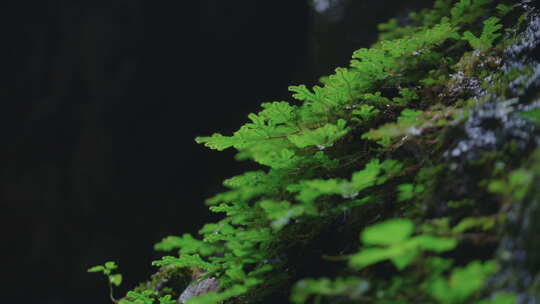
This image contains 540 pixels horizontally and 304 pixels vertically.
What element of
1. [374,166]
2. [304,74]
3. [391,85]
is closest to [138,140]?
[304,74]

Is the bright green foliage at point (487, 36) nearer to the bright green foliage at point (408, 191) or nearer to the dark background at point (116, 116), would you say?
the bright green foliage at point (408, 191)

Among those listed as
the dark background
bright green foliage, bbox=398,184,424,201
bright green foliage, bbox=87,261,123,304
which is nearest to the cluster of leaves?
bright green foliage, bbox=398,184,424,201

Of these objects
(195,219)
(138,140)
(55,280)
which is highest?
(138,140)

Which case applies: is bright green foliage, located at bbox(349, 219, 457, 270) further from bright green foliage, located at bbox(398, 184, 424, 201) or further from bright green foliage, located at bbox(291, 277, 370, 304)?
bright green foliage, located at bbox(398, 184, 424, 201)

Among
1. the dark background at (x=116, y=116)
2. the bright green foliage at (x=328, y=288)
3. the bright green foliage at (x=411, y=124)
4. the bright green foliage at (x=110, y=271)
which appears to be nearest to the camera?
the bright green foliage at (x=328, y=288)

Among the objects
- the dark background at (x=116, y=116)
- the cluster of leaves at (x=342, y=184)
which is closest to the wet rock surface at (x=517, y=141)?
the cluster of leaves at (x=342, y=184)

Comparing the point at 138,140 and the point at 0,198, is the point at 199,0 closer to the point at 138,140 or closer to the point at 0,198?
the point at 138,140
